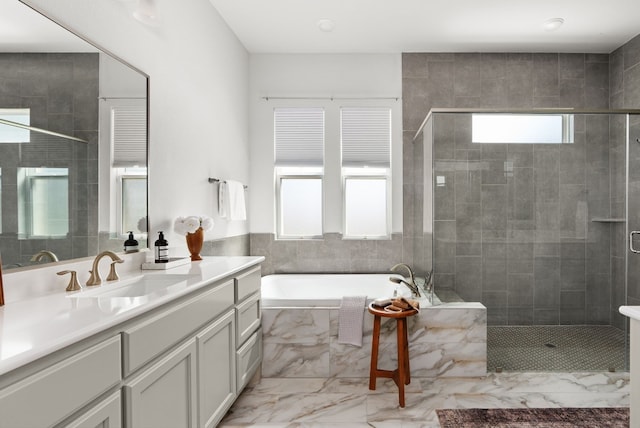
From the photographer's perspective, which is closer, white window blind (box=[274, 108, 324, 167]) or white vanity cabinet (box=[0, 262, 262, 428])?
white vanity cabinet (box=[0, 262, 262, 428])

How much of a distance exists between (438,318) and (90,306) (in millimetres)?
2195

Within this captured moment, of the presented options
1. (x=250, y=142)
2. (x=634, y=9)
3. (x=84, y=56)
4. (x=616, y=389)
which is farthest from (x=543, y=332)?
(x=84, y=56)

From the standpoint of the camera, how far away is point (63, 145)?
5.11 feet

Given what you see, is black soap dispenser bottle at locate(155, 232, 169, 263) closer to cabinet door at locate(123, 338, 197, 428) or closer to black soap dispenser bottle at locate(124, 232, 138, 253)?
black soap dispenser bottle at locate(124, 232, 138, 253)

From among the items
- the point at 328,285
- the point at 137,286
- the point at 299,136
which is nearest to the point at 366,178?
the point at 299,136

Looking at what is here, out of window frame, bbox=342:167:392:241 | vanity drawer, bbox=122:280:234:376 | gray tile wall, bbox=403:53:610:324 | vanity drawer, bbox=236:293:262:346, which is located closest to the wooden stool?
gray tile wall, bbox=403:53:610:324

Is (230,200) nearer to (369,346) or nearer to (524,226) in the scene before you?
(369,346)

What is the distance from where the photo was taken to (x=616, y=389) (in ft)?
8.40

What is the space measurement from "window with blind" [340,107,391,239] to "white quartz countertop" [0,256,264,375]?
2501 mm

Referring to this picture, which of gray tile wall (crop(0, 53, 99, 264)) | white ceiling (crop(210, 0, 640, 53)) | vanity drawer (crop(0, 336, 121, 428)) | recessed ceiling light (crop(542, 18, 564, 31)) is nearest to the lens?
vanity drawer (crop(0, 336, 121, 428))

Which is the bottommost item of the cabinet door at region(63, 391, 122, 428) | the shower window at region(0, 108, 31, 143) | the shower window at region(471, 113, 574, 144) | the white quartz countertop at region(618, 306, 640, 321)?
the cabinet door at region(63, 391, 122, 428)

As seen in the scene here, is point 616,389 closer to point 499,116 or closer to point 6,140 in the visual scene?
point 499,116

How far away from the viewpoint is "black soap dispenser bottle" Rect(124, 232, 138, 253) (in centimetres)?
198

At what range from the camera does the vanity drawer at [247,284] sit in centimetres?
220
